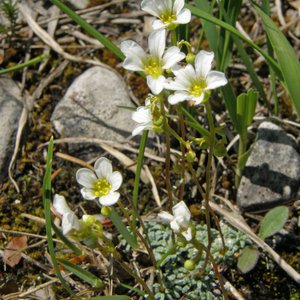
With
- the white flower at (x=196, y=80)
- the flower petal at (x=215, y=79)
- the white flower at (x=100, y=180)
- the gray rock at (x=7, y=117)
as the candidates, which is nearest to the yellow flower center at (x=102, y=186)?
the white flower at (x=100, y=180)

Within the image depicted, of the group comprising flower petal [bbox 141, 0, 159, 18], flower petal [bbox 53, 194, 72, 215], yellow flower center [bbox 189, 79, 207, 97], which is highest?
flower petal [bbox 141, 0, 159, 18]

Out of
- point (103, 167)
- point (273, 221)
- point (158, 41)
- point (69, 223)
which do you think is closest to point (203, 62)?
point (158, 41)

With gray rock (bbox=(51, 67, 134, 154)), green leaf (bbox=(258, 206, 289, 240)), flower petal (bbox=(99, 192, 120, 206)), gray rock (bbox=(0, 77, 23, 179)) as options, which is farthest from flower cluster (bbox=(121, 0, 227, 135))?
gray rock (bbox=(0, 77, 23, 179))

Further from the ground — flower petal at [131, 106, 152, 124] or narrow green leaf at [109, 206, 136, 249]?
flower petal at [131, 106, 152, 124]

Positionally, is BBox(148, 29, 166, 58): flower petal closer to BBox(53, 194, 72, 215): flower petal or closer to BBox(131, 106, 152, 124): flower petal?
BBox(131, 106, 152, 124): flower petal

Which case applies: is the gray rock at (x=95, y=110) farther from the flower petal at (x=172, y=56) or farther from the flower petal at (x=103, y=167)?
the flower petal at (x=172, y=56)

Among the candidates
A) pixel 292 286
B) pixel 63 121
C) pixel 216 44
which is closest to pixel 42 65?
pixel 63 121

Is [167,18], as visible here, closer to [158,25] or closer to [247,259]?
[158,25]
